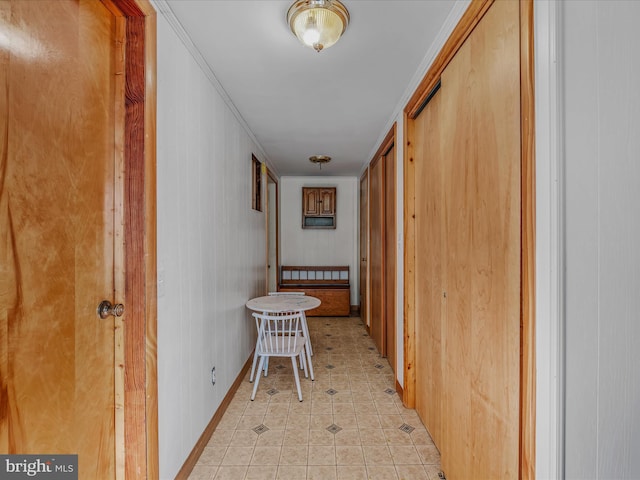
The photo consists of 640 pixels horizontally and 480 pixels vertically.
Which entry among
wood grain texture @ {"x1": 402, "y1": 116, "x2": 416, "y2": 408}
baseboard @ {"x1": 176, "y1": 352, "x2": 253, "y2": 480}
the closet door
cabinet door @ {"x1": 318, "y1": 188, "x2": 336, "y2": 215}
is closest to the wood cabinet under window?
cabinet door @ {"x1": 318, "y1": 188, "x2": 336, "y2": 215}

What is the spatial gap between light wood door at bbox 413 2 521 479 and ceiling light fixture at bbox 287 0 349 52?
60 cm

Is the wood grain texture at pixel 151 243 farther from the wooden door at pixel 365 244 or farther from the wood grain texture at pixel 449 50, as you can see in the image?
the wooden door at pixel 365 244

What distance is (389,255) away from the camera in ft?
10.3

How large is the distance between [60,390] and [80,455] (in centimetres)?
28

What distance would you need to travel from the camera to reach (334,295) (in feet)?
16.8

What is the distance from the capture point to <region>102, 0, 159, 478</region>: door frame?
127 cm

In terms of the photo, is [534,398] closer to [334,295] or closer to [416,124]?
[416,124]

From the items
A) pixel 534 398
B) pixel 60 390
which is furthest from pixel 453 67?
pixel 60 390

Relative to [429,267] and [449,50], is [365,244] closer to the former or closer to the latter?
[429,267]

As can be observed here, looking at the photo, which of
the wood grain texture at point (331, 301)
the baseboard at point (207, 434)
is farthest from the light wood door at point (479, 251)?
the wood grain texture at point (331, 301)

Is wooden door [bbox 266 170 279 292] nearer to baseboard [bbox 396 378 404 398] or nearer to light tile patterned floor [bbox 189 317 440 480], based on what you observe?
light tile patterned floor [bbox 189 317 440 480]

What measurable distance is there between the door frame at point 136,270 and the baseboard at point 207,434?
38 centimetres

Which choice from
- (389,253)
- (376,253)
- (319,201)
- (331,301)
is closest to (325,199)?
(319,201)

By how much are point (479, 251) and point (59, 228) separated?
1.57 m
